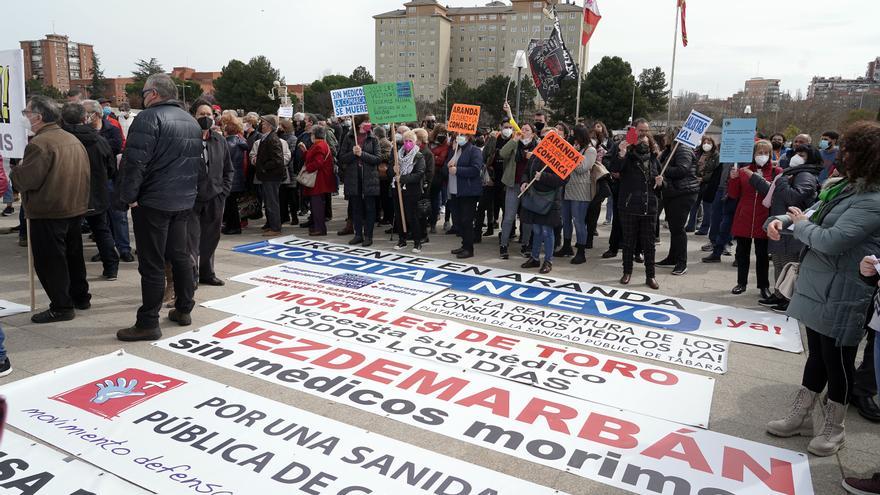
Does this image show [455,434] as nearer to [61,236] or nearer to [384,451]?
[384,451]

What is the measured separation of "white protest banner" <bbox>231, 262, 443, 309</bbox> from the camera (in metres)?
6.70

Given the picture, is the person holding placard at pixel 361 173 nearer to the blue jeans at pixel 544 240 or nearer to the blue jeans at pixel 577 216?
the blue jeans at pixel 544 240

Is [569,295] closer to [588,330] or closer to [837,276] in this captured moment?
[588,330]

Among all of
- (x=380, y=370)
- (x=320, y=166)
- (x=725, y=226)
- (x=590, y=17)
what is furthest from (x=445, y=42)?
(x=380, y=370)

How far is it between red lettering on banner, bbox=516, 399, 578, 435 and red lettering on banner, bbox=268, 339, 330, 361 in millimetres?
1913

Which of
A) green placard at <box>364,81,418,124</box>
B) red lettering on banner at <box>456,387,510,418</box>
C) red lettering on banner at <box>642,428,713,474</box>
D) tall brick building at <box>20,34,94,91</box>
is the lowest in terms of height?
red lettering on banner at <box>642,428,713,474</box>

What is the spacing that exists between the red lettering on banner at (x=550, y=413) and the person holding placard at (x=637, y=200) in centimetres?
397

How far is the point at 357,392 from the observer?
4293 millimetres

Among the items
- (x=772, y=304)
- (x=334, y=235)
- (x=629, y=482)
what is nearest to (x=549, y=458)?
(x=629, y=482)

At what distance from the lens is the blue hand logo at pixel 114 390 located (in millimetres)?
4059

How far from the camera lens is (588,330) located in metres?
5.87

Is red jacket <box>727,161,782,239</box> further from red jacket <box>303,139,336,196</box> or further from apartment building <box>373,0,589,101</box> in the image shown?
apartment building <box>373,0,589,101</box>

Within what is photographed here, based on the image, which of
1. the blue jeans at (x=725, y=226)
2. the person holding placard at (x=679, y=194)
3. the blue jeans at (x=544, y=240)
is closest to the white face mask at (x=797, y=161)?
the person holding placard at (x=679, y=194)

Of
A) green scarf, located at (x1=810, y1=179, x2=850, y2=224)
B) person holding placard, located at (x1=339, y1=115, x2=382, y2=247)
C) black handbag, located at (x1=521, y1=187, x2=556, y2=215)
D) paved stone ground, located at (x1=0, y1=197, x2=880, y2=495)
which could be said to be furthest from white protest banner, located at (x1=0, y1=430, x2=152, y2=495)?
person holding placard, located at (x1=339, y1=115, x2=382, y2=247)
